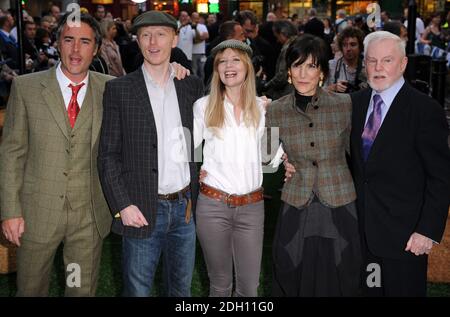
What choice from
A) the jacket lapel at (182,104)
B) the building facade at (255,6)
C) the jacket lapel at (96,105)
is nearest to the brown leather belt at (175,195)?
the jacket lapel at (182,104)

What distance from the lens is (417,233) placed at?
3221 millimetres

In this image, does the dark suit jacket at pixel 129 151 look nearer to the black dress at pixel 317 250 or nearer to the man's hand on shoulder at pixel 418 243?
the black dress at pixel 317 250

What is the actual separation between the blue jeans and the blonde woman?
0.11 m

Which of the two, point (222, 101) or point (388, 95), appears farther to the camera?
point (222, 101)

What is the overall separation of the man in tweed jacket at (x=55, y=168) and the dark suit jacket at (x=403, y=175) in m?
1.57

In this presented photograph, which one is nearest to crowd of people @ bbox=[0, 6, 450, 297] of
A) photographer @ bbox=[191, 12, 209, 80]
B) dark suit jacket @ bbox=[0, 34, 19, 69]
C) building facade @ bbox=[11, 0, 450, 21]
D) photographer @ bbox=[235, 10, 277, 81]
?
photographer @ bbox=[235, 10, 277, 81]

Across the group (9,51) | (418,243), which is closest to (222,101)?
(418,243)

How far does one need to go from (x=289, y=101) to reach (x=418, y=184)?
0.89m

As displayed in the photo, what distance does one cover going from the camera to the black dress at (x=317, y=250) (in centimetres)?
341

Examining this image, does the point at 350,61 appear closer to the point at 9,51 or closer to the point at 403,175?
the point at 403,175

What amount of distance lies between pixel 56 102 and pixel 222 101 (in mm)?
972

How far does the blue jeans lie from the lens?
339 centimetres

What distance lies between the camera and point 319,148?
3.36 metres
